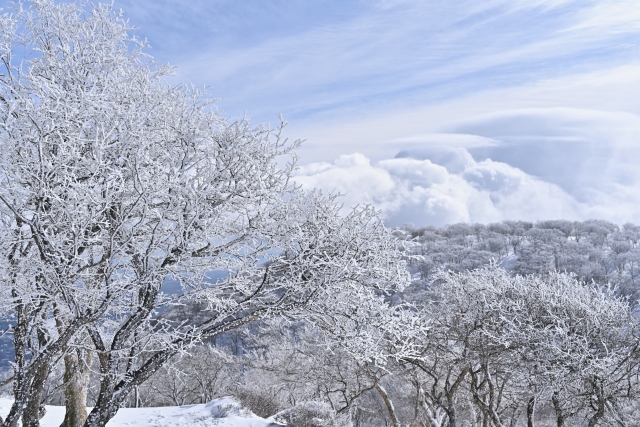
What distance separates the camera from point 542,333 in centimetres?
1230

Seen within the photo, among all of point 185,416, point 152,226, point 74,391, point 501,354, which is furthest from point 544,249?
point 152,226

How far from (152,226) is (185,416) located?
9.60 metres

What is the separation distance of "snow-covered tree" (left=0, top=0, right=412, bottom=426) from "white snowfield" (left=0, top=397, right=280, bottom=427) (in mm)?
6140

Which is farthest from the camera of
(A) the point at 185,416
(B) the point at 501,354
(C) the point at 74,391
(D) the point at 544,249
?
(D) the point at 544,249

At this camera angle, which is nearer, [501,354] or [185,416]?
[501,354]

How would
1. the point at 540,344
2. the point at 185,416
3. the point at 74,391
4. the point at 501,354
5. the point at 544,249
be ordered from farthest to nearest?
the point at 544,249 → the point at 185,416 → the point at 501,354 → the point at 540,344 → the point at 74,391

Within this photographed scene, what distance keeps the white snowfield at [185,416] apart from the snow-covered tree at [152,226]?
242 inches

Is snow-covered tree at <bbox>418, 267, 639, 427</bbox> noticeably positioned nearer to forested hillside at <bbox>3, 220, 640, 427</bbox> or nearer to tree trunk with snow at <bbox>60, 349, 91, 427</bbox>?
forested hillside at <bbox>3, 220, 640, 427</bbox>

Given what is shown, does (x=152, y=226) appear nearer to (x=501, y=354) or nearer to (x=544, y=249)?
(x=501, y=354)

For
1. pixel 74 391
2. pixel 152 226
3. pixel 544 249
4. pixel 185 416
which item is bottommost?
pixel 544 249

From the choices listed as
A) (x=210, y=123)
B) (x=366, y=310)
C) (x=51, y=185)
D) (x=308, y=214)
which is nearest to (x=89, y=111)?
(x=51, y=185)

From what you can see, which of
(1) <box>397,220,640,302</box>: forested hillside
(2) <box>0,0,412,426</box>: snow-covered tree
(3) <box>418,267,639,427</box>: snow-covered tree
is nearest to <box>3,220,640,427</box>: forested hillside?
(3) <box>418,267,639,427</box>: snow-covered tree

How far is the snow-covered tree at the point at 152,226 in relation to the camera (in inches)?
222

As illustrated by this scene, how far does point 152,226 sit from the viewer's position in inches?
256
